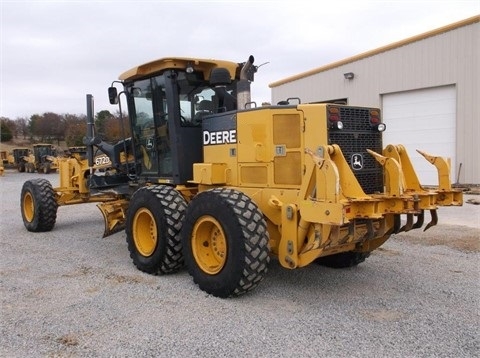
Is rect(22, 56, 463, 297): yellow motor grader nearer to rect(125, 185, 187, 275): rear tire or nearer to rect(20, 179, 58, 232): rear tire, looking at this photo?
rect(125, 185, 187, 275): rear tire

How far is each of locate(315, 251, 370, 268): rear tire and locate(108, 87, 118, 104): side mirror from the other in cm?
409

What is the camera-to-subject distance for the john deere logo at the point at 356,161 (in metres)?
5.14

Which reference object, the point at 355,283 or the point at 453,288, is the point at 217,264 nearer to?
the point at 355,283

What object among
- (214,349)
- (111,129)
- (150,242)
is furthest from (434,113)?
(214,349)

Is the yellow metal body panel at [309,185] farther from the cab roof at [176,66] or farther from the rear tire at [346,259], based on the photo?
the cab roof at [176,66]

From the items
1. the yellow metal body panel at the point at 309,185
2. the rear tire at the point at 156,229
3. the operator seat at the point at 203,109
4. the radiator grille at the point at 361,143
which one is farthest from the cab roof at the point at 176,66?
the radiator grille at the point at 361,143

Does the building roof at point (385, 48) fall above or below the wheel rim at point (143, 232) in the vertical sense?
above

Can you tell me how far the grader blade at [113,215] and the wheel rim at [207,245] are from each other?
2.68 metres

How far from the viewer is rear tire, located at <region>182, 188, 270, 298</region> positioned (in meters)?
4.70

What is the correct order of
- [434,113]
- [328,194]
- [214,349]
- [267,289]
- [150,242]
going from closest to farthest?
[214,349]
[328,194]
[267,289]
[150,242]
[434,113]

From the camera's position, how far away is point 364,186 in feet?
17.2

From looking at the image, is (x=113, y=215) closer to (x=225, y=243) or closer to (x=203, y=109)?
(x=203, y=109)

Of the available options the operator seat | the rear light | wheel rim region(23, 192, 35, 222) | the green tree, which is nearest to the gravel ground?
the rear light

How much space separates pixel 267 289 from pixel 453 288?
6.95 ft
